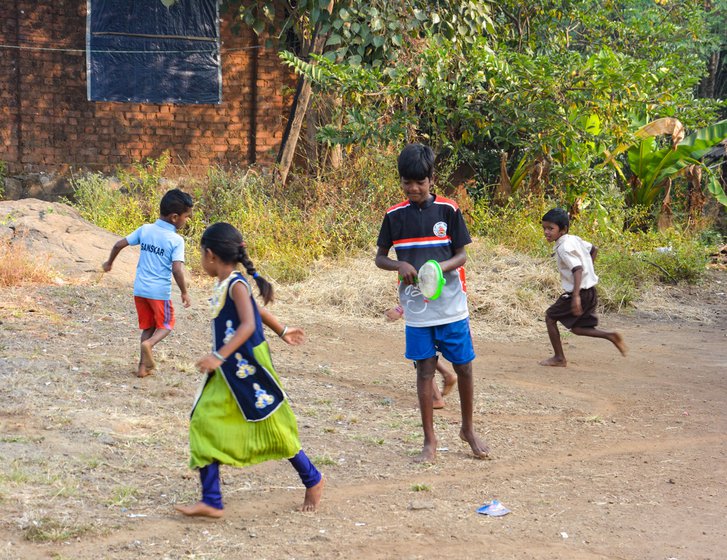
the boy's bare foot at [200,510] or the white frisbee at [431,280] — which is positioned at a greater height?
the white frisbee at [431,280]

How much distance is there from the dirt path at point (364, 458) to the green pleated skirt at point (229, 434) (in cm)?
31

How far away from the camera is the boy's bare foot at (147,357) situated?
608 cm

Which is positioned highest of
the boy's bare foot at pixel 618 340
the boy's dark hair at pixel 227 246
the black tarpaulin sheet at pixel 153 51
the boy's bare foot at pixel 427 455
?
the black tarpaulin sheet at pixel 153 51

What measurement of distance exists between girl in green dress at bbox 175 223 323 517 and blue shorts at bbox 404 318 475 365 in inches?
41.1

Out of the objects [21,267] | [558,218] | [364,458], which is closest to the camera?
[364,458]

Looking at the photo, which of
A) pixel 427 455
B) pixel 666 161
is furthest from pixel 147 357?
pixel 666 161

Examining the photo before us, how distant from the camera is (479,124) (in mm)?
11203

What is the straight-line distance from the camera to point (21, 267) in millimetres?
8430

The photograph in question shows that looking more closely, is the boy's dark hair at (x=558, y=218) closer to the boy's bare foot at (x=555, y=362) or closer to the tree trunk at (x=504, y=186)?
the boy's bare foot at (x=555, y=362)

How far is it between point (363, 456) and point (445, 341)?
2.63 feet

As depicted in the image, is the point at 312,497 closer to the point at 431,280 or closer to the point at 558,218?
the point at 431,280

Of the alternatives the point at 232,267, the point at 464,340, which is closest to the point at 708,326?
the point at 464,340

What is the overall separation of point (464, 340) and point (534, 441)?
0.98 m

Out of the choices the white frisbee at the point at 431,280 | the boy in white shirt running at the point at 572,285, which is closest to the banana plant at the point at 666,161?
the boy in white shirt running at the point at 572,285
